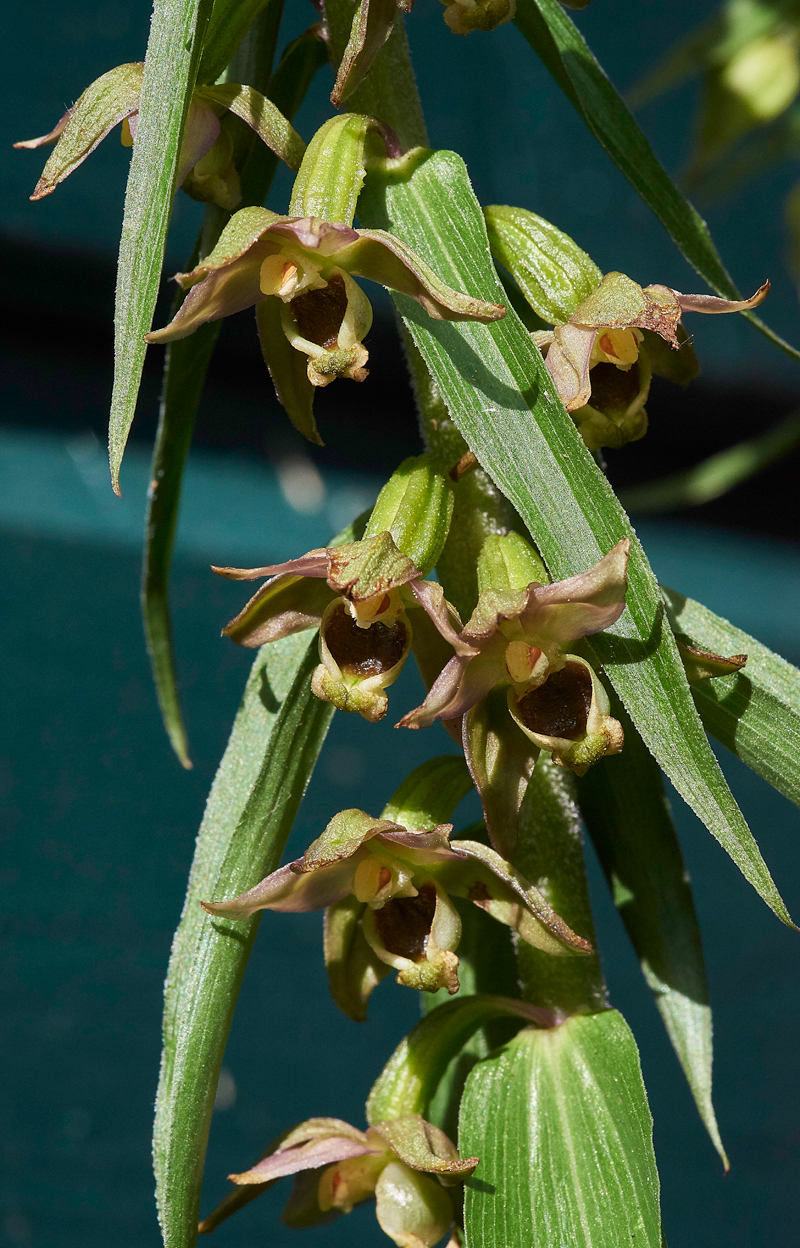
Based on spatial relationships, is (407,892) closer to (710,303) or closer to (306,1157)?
(306,1157)

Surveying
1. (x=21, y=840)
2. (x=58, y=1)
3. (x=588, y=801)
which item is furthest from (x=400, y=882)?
(x=58, y=1)

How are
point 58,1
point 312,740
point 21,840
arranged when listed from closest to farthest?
1. point 312,740
2. point 21,840
3. point 58,1

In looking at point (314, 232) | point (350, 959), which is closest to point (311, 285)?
point (314, 232)

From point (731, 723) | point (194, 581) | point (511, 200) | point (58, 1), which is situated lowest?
point (194, 581)

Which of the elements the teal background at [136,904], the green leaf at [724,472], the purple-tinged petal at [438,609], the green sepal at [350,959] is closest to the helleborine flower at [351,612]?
the purple-tinged petal at [438,609]

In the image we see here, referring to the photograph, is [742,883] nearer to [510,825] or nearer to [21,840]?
[21,840]

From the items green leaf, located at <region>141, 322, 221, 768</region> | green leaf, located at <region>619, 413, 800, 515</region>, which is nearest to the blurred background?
green leaf, located at <region>619, 413, 800, 515</region>

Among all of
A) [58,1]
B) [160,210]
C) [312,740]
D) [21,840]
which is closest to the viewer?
[160,210]
